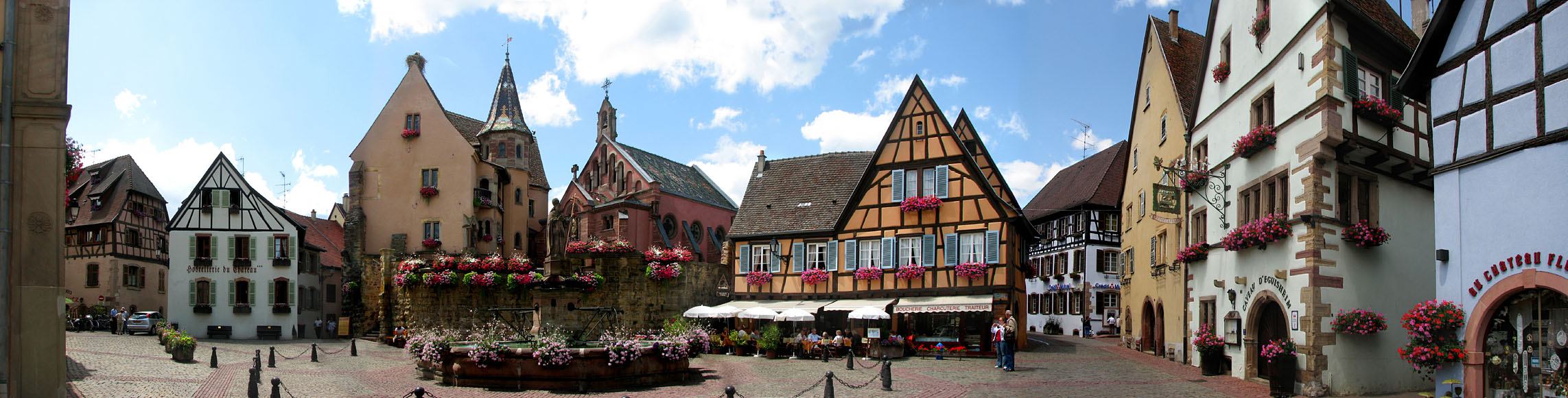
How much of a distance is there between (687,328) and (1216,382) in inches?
503

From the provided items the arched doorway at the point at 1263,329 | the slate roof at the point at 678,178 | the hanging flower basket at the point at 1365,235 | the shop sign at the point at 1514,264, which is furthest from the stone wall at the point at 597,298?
the shop sign at the point at 1514,264

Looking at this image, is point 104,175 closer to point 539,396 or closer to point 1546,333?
point 539,396

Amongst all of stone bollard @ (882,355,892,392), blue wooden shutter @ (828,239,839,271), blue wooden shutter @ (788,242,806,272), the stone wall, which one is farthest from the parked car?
stone bollard @ (882,355,892,392)

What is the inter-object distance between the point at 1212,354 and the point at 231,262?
3425 cm

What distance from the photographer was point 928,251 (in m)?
29.1

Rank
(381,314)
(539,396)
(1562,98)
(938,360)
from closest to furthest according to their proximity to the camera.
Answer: (1562,98) → (539,396) → (938,360) → (381,314)

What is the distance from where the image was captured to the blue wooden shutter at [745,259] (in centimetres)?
3231

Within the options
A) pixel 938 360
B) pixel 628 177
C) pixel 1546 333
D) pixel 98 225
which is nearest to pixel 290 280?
pixel 98 225

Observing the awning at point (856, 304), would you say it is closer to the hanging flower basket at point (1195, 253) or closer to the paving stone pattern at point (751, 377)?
the paving stone pattern at point (751, 377)

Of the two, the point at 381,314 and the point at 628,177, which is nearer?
the point at 381,314

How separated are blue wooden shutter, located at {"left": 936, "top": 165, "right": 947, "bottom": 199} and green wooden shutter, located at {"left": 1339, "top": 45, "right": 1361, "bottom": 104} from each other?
1326cm

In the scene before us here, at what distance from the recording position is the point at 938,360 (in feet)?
82.6

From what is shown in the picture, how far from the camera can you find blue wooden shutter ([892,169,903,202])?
29828mm

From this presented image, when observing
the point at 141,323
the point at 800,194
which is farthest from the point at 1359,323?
the point at 141,323
